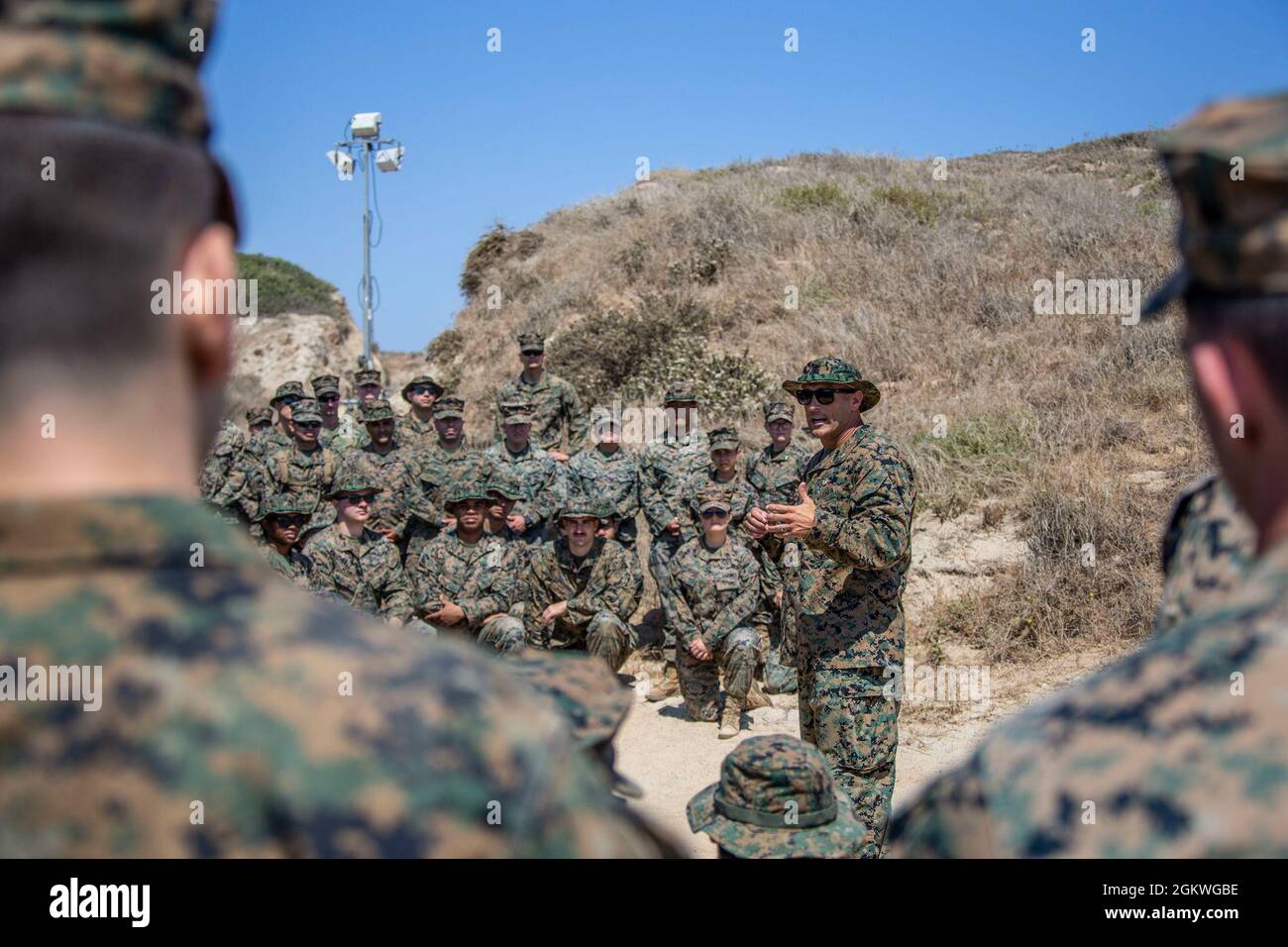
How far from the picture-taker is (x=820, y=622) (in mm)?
5125

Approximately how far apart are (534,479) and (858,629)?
231 inches

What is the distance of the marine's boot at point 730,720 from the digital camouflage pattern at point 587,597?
1.01 meters

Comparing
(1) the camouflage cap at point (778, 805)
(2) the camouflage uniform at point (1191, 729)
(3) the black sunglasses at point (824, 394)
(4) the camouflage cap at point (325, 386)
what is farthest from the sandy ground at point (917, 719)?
(4) the camouflage cap at point (325, 386)

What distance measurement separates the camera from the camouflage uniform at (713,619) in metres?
8.21

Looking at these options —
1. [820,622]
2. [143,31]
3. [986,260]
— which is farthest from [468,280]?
[143,31]

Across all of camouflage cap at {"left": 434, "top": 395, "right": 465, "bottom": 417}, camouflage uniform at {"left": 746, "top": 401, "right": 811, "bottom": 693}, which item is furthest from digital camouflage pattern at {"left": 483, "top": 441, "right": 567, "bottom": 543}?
camouflage uniform at {"left": 746, "top": 401, "right": 811, "bottom": 693}

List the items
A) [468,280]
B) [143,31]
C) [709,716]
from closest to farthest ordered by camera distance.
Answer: [143,31] → [709,716] → [468,280]

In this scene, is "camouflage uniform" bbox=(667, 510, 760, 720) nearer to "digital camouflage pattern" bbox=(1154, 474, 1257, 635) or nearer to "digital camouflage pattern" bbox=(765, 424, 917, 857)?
"digital camouflage pattern" bbox=(765, 424, 917, 857)

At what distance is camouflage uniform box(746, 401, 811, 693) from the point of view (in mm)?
8891

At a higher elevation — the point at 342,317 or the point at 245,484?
the point at 342,317

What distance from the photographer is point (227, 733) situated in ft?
3.18

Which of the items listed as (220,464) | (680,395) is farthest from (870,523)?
(220,464)
